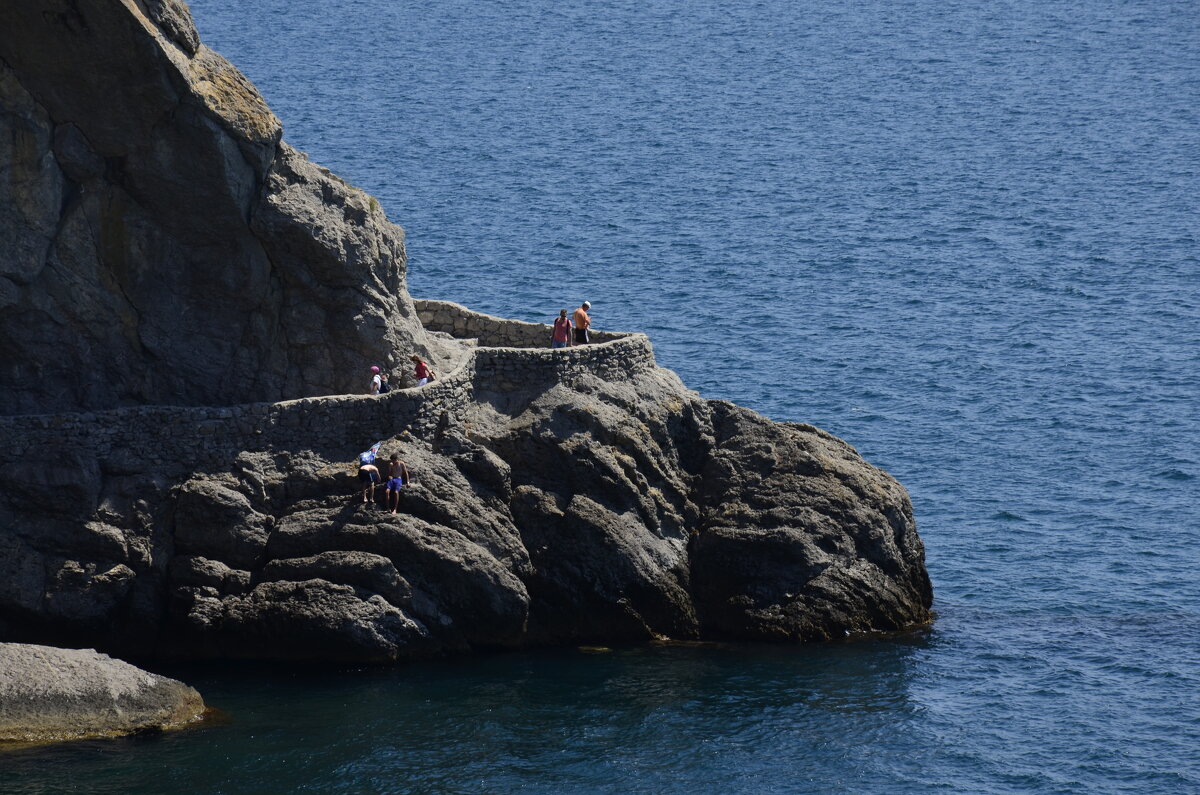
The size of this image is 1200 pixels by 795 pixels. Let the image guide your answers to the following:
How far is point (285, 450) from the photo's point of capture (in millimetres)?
52094

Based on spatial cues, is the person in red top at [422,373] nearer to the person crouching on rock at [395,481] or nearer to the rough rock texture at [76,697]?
the person crouching on rock at [395,481]

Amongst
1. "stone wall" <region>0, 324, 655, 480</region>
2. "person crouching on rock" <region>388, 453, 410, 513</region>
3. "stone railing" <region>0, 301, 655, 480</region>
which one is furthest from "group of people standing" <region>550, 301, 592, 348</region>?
"person crouching on rock" <region>388, 453, 410, 513</region>

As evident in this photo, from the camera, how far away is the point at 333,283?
2149 inches

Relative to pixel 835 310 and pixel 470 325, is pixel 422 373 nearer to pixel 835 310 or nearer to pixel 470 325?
pixel 470 325

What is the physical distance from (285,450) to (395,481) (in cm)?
307

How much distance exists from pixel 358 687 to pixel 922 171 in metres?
71.4

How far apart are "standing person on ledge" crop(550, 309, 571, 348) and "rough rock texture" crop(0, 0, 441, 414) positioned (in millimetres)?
4690

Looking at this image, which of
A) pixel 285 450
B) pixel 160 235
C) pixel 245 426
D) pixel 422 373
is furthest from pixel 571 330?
pixel 160 235

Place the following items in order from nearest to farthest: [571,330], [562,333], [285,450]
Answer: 1. [285,450]
2. [562,333]
3. [571,330]

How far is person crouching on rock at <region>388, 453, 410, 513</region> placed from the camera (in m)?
51.4

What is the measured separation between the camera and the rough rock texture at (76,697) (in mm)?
45500

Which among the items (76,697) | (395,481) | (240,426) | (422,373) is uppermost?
(422,373)

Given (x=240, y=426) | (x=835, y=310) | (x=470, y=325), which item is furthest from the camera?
(x=835, y=310)

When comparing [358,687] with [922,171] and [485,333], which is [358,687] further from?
[922,171]
